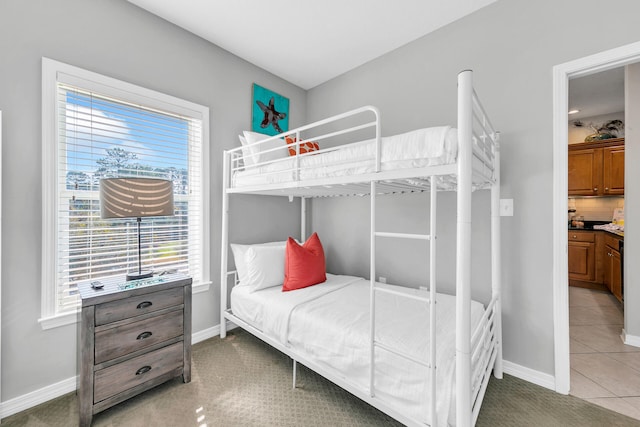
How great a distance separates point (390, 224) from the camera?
269cm

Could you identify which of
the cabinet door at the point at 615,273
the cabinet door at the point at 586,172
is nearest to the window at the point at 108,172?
the cabinet door at the point at 615,273

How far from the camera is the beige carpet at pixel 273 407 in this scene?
1.56 metres

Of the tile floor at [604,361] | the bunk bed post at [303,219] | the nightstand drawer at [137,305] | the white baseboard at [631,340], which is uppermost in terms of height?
the bunk bed post at [303,219]

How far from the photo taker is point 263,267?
7.85 ft

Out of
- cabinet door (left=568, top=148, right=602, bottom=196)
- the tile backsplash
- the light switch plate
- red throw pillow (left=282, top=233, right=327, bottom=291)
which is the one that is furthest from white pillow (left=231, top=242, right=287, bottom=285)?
the tile backsplash

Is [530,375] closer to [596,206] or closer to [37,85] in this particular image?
[37,85]

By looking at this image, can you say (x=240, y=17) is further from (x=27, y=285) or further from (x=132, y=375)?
(x=132, y=375)

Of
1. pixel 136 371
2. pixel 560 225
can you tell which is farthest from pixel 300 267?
pixel 560 225

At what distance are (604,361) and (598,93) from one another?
10.6 feet

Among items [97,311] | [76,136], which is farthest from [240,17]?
[97,311]

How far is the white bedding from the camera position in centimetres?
129

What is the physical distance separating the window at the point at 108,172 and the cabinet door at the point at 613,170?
5.49 m

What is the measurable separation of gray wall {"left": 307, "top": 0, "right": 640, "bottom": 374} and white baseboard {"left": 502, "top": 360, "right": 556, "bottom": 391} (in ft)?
0.11

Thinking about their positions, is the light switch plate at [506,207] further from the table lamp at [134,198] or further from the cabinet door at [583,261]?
the cabinet door at [583,261]
